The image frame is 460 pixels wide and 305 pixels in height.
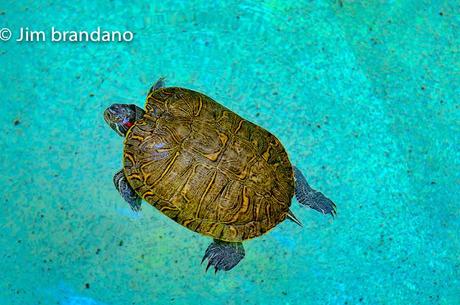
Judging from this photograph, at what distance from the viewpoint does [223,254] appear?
247cm

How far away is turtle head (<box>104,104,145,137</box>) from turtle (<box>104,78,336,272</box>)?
1 cm

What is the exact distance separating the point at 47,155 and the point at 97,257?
0.61m

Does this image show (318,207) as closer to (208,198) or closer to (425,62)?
(208,198)

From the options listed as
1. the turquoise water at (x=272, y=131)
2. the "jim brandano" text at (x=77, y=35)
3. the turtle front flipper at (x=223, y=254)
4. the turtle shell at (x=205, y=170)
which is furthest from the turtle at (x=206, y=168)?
the "jim brandano" text at (x=77, y=35)

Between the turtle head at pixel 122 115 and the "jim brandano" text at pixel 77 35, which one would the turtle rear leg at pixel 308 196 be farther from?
the "jim brandano" text at pixel 77 35

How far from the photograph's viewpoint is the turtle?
221 centimetres

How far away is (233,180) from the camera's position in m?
2.20

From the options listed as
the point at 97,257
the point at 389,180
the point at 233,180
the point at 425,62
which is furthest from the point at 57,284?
the point at 425,62

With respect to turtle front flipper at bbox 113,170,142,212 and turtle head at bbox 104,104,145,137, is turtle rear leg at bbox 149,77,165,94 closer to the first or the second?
turtle head at bbox 104,104,145,137

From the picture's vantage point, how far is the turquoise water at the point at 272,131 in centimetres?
251

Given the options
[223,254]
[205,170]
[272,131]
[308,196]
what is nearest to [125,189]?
[205,170]
